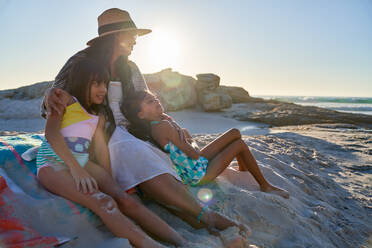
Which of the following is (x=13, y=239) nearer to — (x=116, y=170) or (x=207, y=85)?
(x=116, y=170)

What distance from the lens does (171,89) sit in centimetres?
1044

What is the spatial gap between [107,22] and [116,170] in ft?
4.59

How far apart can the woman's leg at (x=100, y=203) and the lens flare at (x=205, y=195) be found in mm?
848

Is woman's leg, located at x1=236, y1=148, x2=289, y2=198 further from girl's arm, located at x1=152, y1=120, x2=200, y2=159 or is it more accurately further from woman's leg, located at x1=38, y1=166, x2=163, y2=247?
woman's leg, located at x1=38, y1=166, x2=163, y2=247

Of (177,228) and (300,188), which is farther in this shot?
(300,188)

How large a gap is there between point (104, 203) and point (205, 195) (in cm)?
101

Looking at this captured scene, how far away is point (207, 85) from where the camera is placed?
1109 cm

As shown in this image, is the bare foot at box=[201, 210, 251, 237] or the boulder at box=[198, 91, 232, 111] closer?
the bare foot at box=[201, 210, 251, 237]

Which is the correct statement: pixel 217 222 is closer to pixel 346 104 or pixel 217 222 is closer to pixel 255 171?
pixel 255 171

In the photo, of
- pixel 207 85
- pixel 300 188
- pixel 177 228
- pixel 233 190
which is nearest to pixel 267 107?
pixel 207 85

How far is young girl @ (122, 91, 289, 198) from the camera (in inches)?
87.1

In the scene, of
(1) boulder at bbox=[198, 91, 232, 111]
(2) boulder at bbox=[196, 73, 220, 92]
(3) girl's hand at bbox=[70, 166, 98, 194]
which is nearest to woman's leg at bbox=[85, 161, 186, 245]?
(3) girl's hand at bbox=[70, 166, 98, 194]

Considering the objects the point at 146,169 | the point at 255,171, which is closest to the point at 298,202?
the point at 255,171

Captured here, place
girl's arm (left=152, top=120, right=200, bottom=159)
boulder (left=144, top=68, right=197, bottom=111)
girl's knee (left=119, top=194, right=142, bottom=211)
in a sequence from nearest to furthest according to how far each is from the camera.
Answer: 1. girl's knee (left=119, top=194, right=142, bottom=211)
2. girl's arm (left=152, top=120, right=200, bottom=159)
3. boulder (left=144, top=68, right=197, bottom=111)
